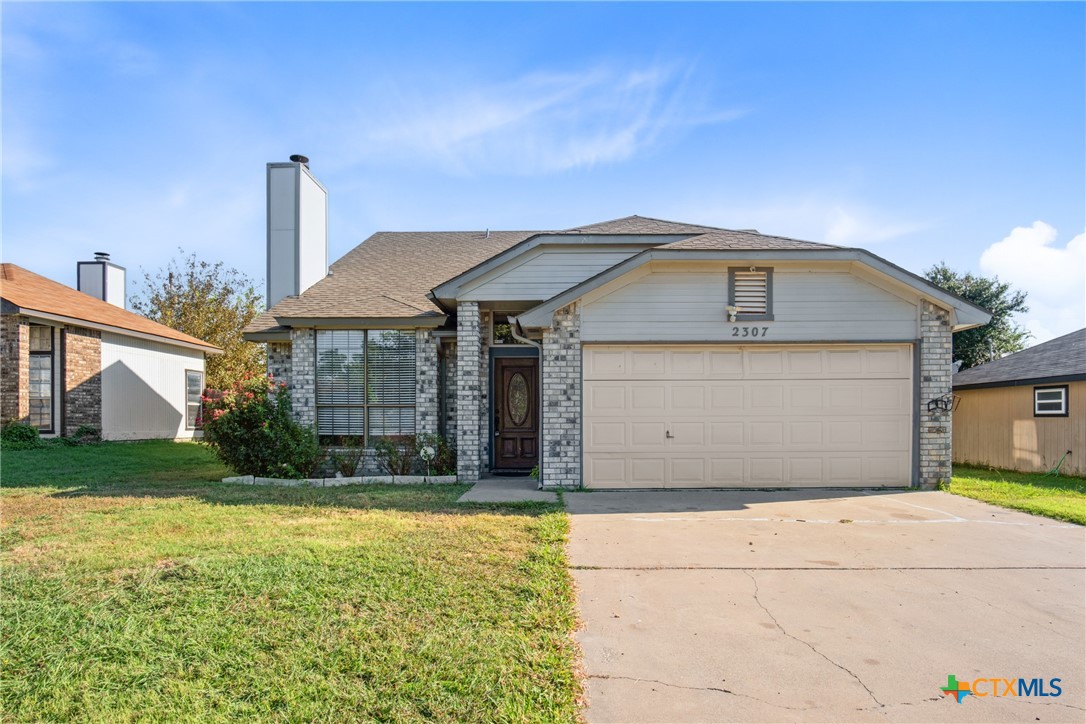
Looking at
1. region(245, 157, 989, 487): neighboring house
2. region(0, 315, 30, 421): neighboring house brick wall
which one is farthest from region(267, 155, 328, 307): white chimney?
region(0, 315, 30, 421): neighboring house brick wall

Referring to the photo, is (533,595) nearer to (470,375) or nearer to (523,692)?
(523,692)

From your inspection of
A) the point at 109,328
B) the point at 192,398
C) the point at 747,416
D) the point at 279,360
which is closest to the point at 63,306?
the point at 109,328

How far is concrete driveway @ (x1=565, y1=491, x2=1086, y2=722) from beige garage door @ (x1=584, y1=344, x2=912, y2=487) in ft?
7.47

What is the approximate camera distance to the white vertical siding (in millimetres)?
17109

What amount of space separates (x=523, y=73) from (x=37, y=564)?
952cm

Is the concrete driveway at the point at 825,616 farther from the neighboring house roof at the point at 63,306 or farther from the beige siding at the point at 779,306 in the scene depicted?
the neighboring house roof at the point at 63,306

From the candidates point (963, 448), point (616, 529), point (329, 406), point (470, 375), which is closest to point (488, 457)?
point (470, 375)

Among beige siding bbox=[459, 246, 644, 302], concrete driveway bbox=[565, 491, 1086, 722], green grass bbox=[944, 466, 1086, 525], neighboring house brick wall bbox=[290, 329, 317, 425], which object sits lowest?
green grass bbox=[944, 466, 1086, 525]

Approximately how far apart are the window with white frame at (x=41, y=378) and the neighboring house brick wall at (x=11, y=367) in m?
0.39

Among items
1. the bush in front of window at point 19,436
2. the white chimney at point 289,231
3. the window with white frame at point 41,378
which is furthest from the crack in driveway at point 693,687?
the window with white frame at point 41,378

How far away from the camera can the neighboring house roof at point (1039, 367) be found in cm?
1219

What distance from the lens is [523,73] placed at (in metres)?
10.4

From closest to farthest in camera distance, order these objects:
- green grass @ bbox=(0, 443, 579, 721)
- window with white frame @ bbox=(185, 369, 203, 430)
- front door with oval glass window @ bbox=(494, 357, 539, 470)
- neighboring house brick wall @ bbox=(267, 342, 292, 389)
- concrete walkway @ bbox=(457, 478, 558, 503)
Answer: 1. green grass @ bbox=(0, 443, 579, 721)
2. concrete walkway @ bbox=(457, 478, 558, 503)
3. front door with oval glass window @ bbox=(494, 357, 539, 470)
4. neighboring house brick wall @ bbox=(267, 342, 292, 389)
5. window with white frame @ bbox=(185, 369, 203, 430)

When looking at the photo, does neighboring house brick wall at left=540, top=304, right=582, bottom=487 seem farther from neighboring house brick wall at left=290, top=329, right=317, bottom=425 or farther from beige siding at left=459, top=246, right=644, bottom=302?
neighboring house brick wall at left=290, top=329, right=317, bottom=425
